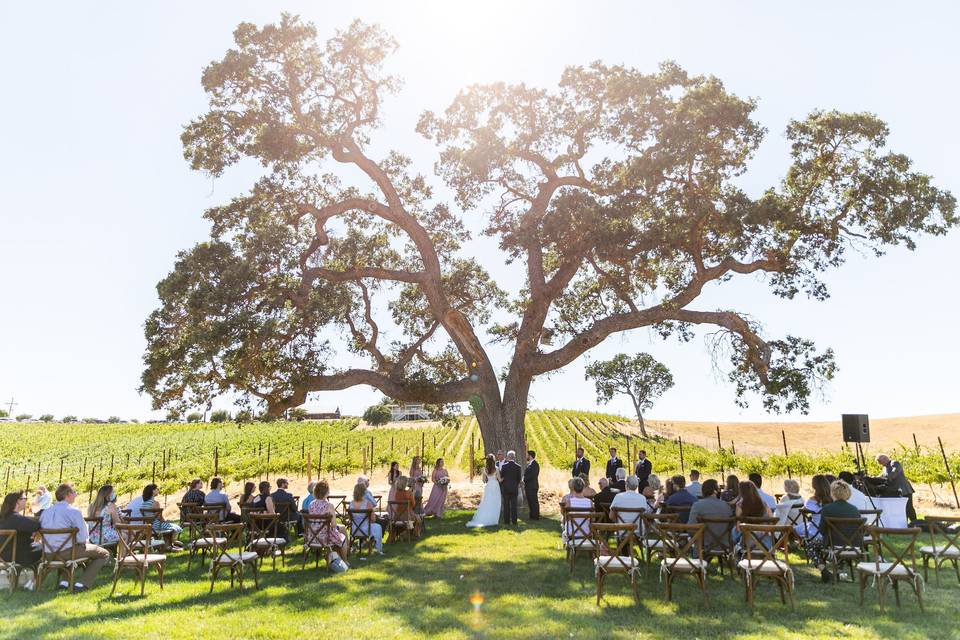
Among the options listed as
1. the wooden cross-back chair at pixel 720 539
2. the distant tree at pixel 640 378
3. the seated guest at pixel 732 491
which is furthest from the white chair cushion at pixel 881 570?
the distant tree at pixel 640 378

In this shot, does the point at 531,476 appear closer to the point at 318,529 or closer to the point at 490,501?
the point at 490,501

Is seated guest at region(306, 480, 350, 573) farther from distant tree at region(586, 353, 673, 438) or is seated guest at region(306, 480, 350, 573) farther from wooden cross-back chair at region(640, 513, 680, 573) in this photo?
distant tree at region(586, 353, 673, 438)

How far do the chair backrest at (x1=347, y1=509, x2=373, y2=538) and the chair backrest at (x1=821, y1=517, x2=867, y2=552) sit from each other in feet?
20.5

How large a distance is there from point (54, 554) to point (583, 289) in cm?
→ 1450

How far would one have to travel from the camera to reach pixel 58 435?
7188 cm

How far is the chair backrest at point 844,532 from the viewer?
678cm

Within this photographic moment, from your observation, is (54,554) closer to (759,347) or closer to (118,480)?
(759,347)

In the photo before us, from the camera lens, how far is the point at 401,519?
1045 centimetres

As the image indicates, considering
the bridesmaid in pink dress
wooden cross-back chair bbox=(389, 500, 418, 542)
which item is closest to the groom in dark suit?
the bridesmaid in pink dress

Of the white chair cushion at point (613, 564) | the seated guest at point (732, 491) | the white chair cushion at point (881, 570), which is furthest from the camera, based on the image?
the seated guest at point (732, 491)

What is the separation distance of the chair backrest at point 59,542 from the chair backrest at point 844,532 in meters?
9.06

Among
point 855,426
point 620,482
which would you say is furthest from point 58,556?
point 855,426

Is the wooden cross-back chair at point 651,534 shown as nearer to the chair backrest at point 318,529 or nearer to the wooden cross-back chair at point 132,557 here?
the chair backrest at point 318,529

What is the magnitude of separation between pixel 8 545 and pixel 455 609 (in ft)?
18.5
